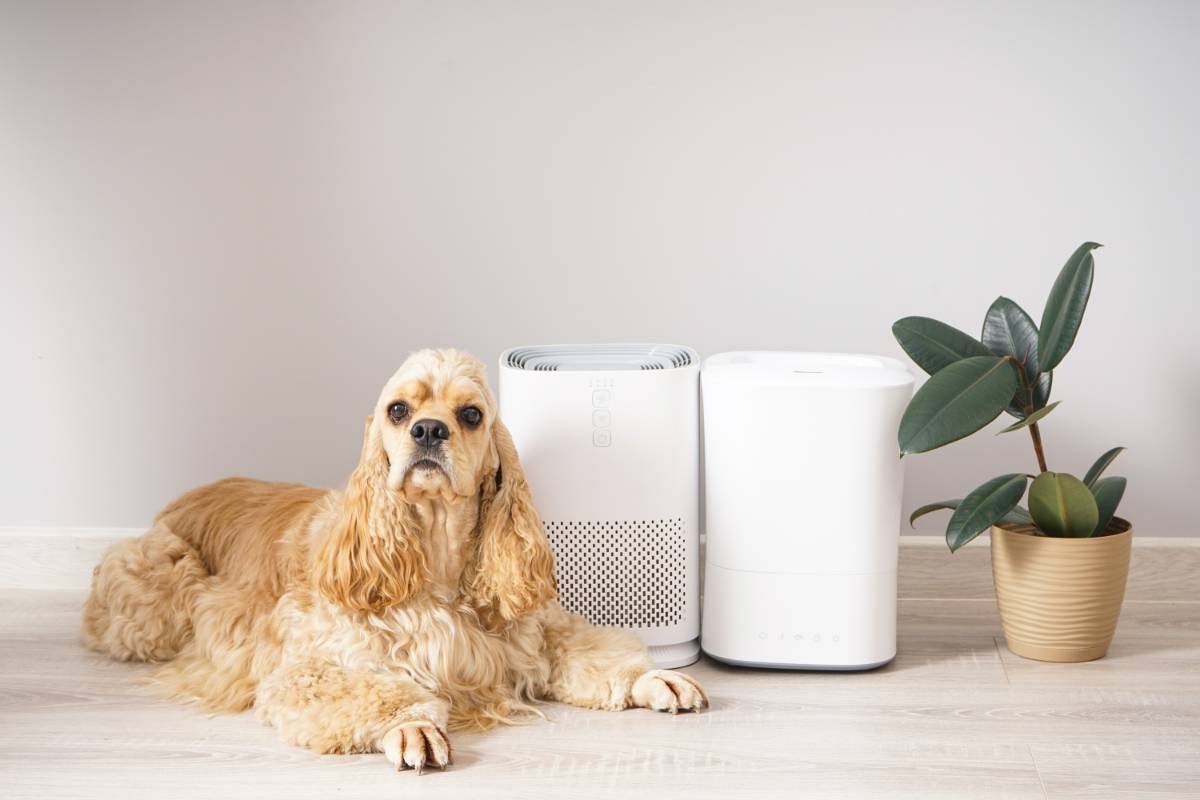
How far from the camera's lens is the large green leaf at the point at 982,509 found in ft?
8.00

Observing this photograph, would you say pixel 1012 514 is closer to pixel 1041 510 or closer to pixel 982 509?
pixel 1041 510

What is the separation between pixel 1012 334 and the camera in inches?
100.0

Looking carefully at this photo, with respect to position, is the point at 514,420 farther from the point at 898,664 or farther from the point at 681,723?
the point at 898,664

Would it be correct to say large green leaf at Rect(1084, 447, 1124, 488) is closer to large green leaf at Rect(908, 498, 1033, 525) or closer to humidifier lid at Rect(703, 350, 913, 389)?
large green leaf at Rect(908, 498, 1033, 525)

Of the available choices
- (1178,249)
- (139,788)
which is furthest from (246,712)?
(1178,249)

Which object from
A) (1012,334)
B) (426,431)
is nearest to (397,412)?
(426,431)

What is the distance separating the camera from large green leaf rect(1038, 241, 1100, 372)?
7.87 feet

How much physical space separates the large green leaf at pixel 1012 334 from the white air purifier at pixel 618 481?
1.98ft

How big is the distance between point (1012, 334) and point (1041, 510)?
36 centimetres

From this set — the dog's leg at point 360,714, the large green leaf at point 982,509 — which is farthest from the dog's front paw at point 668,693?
the large green leaf at point 982,509

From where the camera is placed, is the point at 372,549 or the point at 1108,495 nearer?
the point at 372,549

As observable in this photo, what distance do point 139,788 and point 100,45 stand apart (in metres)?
1.75

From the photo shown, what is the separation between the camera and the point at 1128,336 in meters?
2.92

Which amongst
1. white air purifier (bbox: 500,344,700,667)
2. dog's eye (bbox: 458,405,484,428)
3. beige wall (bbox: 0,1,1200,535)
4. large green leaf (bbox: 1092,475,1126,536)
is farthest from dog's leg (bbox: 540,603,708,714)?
large green leaf (bbox: 1092,475,1126,536)
